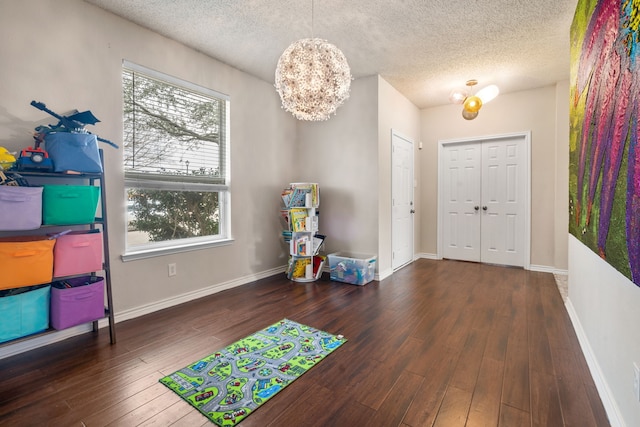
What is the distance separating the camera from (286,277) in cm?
420

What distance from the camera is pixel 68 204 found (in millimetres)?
2115

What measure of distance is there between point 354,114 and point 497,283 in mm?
2910

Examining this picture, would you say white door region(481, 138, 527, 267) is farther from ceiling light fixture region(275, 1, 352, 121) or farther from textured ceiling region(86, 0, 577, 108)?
ceiling light fixture region(275, 1, 352, 121)

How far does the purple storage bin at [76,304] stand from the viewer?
2062 mm

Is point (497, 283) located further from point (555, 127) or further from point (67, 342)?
point (67, 342)

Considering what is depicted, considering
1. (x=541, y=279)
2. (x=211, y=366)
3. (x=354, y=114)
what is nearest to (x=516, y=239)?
(x=541, y=279)

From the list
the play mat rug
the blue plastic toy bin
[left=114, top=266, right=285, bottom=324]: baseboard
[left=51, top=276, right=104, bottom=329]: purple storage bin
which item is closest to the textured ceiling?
[left=51, top=276, right=104, bottom=329]: purple storage bin

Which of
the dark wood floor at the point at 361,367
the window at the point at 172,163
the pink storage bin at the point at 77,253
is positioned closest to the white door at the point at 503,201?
the dark wood floor at the point at 361,367

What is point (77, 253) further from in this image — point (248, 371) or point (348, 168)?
point (348, 168)

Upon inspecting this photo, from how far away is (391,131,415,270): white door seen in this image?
450 cm

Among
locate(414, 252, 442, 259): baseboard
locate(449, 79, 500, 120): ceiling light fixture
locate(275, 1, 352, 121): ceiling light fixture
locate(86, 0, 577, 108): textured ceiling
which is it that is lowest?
locate(414, 252, 442, 259): baseboard

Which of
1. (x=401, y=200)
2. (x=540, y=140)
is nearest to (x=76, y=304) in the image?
(x=401, y=200)

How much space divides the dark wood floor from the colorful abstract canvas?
2.82 ft

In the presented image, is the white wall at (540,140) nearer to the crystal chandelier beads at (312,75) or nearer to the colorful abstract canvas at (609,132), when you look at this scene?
the colorful abstract canvas at (609,132)
